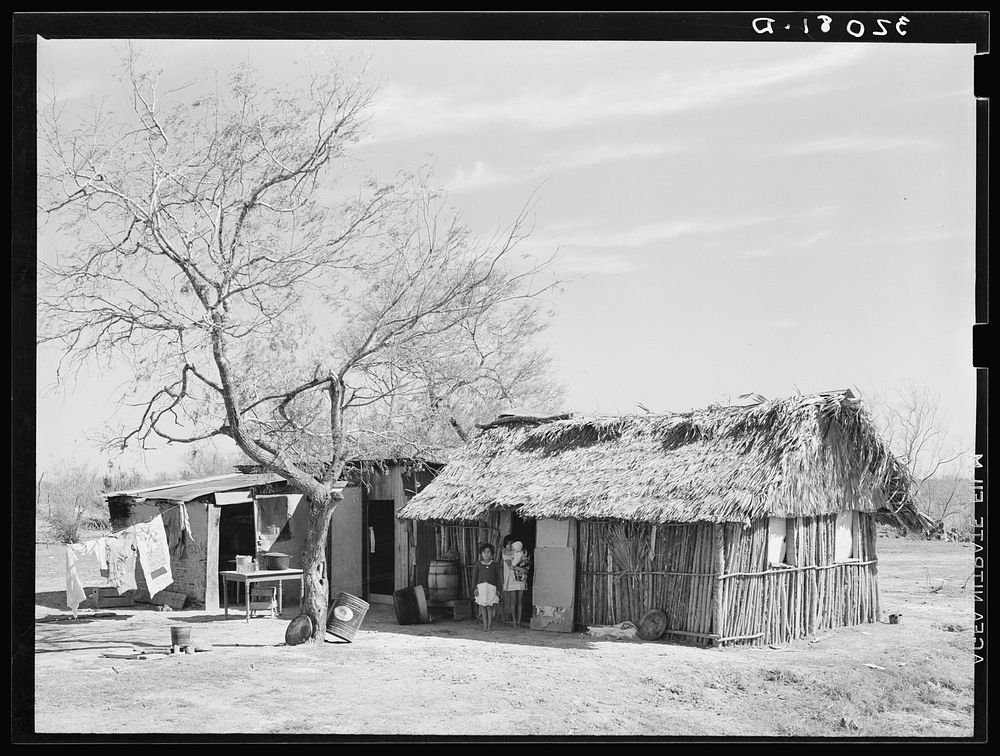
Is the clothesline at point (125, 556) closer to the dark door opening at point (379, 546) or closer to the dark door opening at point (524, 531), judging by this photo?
the dark door opening at point (379, 546)

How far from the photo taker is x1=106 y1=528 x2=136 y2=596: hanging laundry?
536 inches

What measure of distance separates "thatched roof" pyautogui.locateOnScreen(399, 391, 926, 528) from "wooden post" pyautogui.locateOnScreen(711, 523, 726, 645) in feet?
1.54

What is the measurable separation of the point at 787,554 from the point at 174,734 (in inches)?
312

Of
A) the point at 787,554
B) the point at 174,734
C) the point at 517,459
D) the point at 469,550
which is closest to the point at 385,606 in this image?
the point at 469,550

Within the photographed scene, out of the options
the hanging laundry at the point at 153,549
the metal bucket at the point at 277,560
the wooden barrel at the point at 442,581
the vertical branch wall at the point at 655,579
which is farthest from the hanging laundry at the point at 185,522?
the vertical branch wall at the point at 655,579

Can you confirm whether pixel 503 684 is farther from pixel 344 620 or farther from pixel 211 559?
pixel 211 559

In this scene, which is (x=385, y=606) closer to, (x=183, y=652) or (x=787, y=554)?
(x=183, y=652)

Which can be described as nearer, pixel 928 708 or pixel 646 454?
pixel 928 708

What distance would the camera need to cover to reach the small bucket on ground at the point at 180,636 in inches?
475

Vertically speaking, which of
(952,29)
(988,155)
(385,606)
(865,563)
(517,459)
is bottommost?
(385,606)

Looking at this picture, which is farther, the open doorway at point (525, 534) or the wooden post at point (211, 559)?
the wooden post at point (211, 559)

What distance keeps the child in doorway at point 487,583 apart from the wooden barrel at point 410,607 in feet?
2.89

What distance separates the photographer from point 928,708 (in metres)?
9.98

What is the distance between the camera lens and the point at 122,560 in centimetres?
1373
